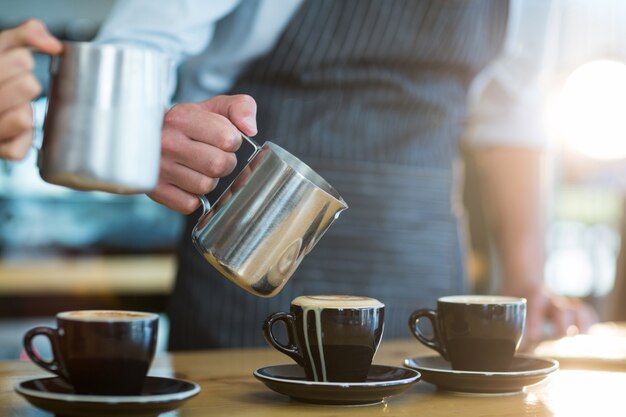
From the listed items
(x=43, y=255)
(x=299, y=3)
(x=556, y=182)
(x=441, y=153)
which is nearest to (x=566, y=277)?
(x=556, y=182)

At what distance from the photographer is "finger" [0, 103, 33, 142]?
28.0 inches

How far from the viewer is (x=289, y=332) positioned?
0.85m

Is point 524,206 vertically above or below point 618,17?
below

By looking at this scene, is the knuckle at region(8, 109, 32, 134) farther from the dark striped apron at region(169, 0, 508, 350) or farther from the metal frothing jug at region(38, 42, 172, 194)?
the dark striped apron at region(169, 0, 508, 350)

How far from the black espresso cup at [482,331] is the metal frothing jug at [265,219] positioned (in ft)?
0.62

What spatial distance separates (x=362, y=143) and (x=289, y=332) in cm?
71

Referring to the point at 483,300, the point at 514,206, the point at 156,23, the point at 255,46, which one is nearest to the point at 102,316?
the point at 483,300

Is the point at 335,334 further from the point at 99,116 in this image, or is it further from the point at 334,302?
the point at 99,116

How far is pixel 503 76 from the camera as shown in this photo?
190cm

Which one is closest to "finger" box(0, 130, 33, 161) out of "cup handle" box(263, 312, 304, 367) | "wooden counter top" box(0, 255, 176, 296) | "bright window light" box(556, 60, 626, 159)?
"cup handle" box(263, 312, 304, 367)

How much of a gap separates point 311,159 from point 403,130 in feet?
0.63

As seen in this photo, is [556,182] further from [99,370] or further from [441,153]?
[99,370]

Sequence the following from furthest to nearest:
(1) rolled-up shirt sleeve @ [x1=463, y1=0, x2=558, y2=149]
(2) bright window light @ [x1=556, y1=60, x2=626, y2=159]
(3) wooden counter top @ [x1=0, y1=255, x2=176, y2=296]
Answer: (2) bright window light @ [x1=556, y1=60, x2=626, y2=159] → (3) wooden counter top @ [x1=0, y1=255, x2=176, y2=296] → (1) rolled-up shirt sleeve @ [x1=463, y1=0, x2=558, y2=149]

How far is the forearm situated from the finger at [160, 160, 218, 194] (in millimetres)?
1053
